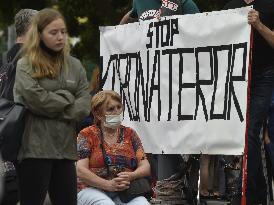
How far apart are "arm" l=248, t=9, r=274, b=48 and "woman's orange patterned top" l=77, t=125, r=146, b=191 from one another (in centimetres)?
130

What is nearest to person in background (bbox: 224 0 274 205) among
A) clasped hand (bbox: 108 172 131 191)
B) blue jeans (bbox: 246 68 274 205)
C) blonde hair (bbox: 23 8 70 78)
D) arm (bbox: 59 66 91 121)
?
blue jeans (bbox: 246 68 274 205)

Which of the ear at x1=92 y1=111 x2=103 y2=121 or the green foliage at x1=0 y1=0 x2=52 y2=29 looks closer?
the ear at x1=92 y1=111 x2=103 y2=121

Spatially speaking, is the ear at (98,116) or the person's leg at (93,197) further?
the ear at (98,116)

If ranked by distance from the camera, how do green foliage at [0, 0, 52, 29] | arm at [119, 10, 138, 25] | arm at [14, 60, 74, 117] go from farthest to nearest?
green foliage at [0, 0, 52, 29] → arm at [119, 10, 138, 25] → arm at [14, 60, 74, 117]

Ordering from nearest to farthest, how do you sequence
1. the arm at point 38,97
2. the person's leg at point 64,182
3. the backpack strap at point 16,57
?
the arm at point 38,97 < the person's leg at point 64,182 < the backpack strap at point 16,57

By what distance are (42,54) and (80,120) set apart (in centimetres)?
48

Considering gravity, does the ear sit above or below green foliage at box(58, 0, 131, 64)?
below

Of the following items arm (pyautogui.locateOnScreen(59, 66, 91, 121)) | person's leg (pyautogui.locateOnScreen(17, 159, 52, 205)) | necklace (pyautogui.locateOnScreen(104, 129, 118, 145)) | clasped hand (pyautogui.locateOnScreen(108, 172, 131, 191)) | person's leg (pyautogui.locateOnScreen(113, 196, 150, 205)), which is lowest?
person's leg (pyautogui.locateOnScreen(113, 196, 150, 205))

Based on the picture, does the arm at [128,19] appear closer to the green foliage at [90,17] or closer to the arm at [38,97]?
the arm at [38,97]

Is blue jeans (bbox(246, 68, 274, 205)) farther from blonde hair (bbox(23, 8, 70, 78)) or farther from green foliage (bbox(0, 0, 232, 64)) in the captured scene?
green foliage (bbox(0, 0, 232, 64))

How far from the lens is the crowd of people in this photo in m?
5.04

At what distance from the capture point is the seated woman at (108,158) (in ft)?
18.8

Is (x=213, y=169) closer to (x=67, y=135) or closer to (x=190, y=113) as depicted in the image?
(x=190, y=113)

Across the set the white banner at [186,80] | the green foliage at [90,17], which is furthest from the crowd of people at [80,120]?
the green foliage at [90,17]
